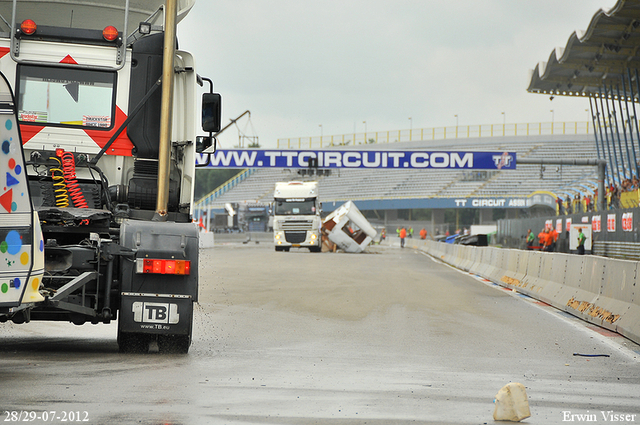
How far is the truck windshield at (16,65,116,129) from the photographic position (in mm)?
8188

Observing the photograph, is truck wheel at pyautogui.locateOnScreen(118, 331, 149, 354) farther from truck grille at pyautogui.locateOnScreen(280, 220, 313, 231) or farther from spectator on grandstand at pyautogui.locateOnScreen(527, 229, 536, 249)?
truck grille at pyautogui.locateOnScreen(280, 220, 313, 231)

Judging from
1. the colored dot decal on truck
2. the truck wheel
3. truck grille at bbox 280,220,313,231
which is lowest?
the truck wheel

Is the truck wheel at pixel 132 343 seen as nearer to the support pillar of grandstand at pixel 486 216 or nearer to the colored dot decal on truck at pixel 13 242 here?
the colored dot decal on truck at pixel 13 242

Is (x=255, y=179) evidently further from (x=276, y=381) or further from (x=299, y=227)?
(x=276, y=381)

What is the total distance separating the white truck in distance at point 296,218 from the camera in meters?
46.0

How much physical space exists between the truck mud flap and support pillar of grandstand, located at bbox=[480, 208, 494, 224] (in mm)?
70987

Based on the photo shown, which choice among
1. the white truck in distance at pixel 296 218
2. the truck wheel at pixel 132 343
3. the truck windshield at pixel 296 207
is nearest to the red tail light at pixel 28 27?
the truck wheel at pixel 132 343

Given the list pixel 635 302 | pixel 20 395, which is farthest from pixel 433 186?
pixel 20 395

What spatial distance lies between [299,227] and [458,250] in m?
13.5

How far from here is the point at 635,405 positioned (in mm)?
6004

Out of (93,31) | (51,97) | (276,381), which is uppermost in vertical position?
(93,31)

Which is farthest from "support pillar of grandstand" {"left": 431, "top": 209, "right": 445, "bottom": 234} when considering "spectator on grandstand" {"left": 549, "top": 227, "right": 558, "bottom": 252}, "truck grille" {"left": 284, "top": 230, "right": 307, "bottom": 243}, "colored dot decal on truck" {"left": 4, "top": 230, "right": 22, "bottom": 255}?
"colored dot decal on truck" {"left": 4, "top": 230, "right": 22, "bottom": 255}

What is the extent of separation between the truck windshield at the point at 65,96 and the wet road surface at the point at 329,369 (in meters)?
2.23

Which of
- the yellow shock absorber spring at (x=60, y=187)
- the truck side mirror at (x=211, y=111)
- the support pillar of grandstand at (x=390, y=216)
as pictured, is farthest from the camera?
the support pillar of grandstand at (x=390, y=216)
